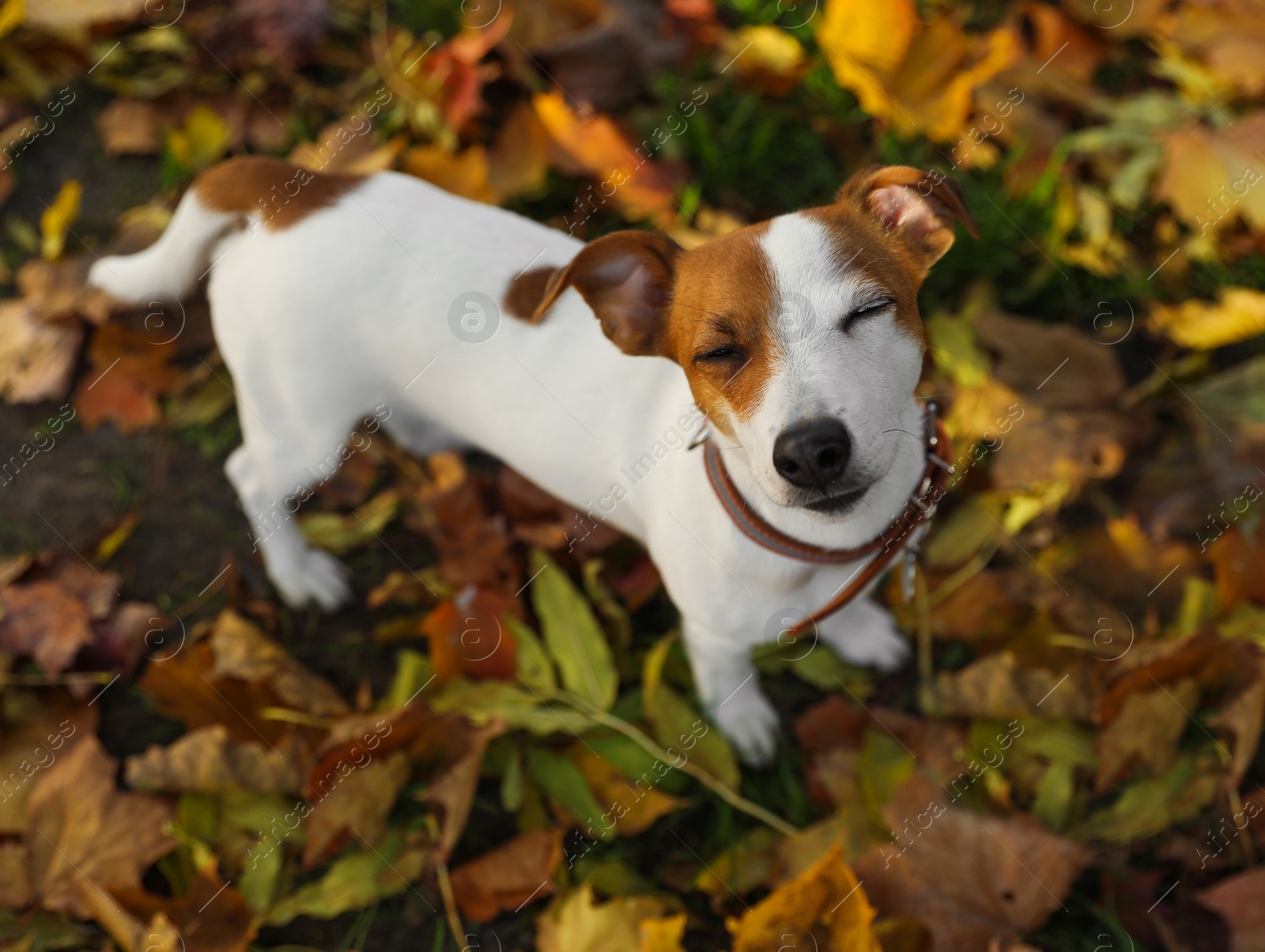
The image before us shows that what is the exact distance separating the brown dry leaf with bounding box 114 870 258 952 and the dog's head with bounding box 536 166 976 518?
2.10 metres

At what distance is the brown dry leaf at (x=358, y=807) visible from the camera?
2.89 m

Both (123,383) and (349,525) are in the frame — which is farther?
(123,383)

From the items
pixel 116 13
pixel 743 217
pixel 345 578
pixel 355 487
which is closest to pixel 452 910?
pixel 345 578

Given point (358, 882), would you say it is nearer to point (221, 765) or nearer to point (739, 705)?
point (221, 765)

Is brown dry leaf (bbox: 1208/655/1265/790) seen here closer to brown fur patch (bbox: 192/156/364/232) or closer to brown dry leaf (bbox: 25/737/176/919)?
brown fur patch (bbox: 192/156/364/232)

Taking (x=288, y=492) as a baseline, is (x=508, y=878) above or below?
below

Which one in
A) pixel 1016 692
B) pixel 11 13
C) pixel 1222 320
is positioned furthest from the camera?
pixel 11 13

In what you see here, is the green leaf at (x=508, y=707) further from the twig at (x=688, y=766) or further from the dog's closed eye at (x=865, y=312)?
the dog's closed eye at (x=865, y=312)

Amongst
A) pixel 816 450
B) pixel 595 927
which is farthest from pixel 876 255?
pixel 595 927

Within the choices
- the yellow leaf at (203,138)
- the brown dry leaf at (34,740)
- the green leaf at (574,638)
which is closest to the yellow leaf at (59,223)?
the yellow leaf at (203,138)

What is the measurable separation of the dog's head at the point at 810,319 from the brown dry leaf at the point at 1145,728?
1264 millimetres

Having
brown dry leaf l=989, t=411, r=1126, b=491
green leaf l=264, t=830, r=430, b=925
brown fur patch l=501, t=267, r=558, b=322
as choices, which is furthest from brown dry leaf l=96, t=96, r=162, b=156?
brown dry leaf l=989, t=411, r=1126, b=491

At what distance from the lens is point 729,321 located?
2.17 m

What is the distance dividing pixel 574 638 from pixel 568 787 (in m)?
0.47
